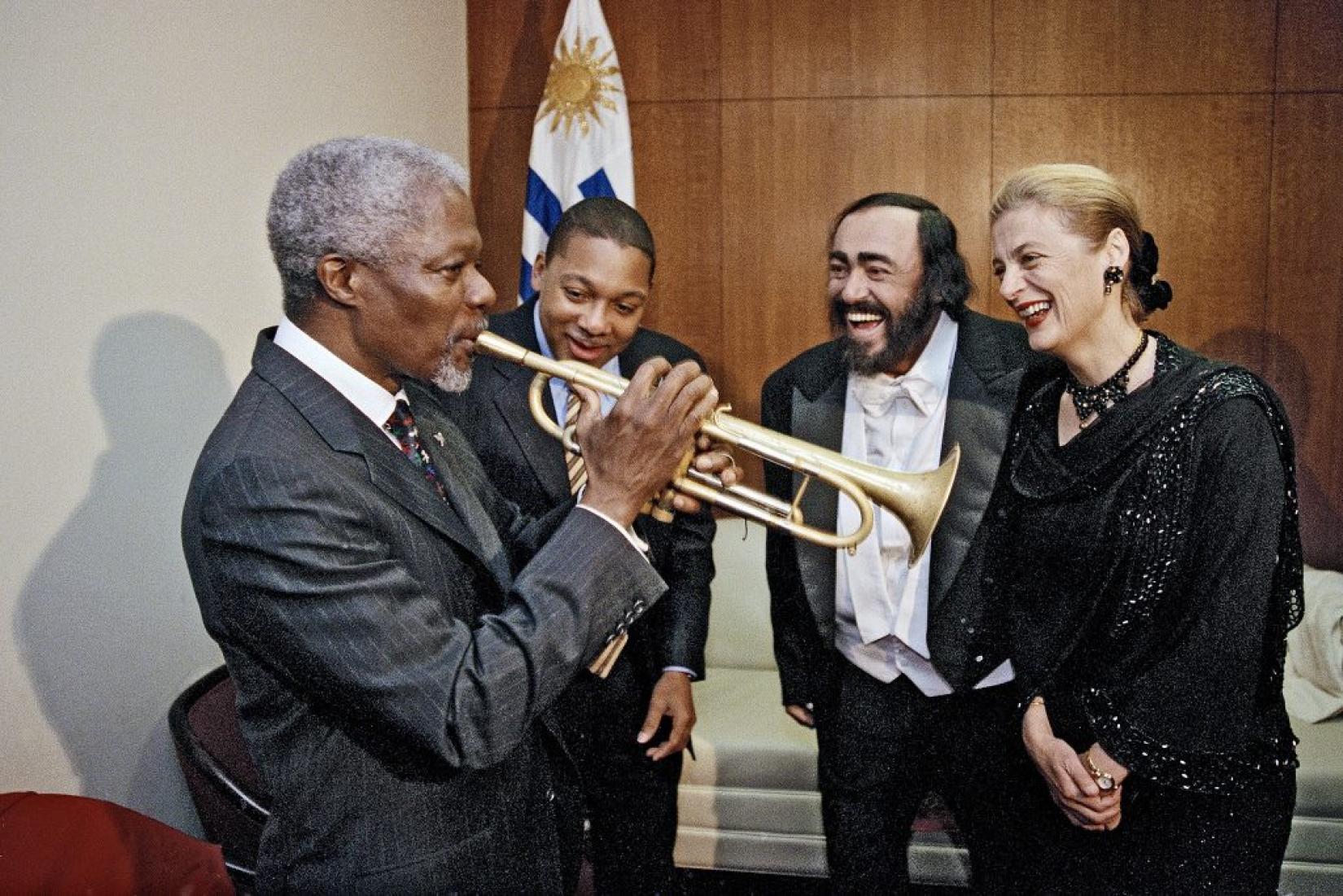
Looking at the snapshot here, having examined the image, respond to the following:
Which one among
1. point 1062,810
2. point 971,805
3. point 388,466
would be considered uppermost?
point 388,466

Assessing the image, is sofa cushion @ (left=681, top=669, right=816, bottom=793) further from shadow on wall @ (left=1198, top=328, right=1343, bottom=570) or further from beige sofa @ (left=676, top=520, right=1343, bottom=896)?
shadow on wall @ (left=1198, top=328, right=1343, bottom=570)

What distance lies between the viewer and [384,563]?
150 centimetres

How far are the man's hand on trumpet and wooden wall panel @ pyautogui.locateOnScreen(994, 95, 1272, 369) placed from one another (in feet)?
11.2

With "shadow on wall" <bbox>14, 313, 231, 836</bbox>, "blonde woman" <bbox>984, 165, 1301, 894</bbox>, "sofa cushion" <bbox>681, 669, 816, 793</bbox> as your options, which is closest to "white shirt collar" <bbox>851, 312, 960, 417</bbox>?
"blonde woman" <bbox>984, 165, 1301, 894</bbox>

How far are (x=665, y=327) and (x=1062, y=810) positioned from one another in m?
3.09

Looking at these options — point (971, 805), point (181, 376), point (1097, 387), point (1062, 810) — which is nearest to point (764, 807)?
point (971, 805)

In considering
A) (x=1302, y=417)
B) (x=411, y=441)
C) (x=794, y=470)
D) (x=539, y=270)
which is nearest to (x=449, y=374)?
(x=411, y=441)

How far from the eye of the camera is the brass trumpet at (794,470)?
198cm

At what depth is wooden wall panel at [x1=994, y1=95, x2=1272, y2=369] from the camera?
4523 millimetres

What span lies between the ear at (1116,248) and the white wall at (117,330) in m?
2.25

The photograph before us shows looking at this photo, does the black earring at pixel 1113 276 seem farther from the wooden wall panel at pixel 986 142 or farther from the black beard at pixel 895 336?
the wooden wall panel at pixel 986 142

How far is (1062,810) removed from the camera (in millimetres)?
2191

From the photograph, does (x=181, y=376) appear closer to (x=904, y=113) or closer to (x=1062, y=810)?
(x=1062, y=810)

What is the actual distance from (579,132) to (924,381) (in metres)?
2.37
